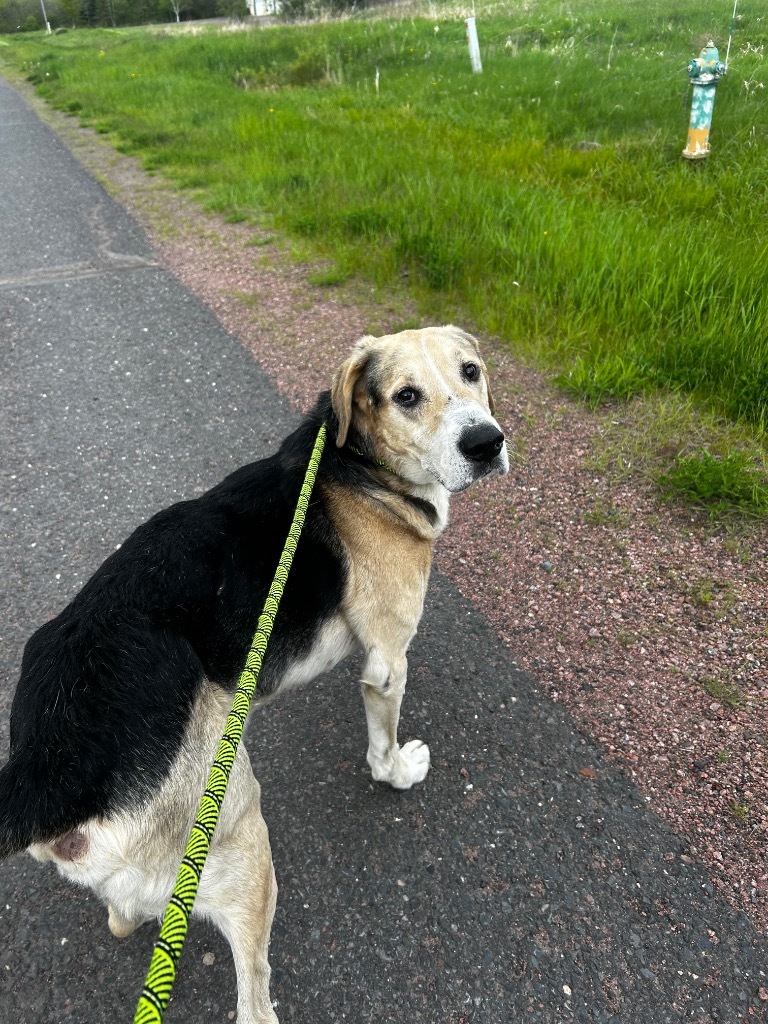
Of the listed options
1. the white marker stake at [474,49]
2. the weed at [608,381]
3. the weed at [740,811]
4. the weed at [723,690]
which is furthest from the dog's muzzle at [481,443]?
the white marker stake at [474,49]

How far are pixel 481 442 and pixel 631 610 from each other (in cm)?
148

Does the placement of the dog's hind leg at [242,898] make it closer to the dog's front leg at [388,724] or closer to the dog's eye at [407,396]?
the dog's front leg at [388,724]

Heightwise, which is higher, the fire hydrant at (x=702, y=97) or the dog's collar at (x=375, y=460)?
the fire hydrant at (x=702, y=97)

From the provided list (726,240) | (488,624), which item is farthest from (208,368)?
(726,240)

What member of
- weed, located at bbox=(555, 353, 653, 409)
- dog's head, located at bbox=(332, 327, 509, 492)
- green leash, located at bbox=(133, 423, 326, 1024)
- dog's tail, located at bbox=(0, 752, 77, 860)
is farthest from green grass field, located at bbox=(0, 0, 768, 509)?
dog's tail, located at bbox=(0, 752, 77, 860)

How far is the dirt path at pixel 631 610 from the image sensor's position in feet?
8.28

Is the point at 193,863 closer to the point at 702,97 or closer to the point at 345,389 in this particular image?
the point at 345,389

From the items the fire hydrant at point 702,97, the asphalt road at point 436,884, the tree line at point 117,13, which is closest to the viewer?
the asphalt road at point 436,884

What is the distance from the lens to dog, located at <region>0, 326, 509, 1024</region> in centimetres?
172

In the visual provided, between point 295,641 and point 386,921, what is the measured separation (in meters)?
1.00

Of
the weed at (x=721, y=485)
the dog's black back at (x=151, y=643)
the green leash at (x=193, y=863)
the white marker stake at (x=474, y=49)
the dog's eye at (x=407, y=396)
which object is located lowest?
the weed at (x=721, y=485)

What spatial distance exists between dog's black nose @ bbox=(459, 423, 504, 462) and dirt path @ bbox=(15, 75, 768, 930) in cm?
118

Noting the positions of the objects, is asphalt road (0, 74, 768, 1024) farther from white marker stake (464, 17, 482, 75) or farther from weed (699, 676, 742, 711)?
white marker stake (464, 17, 482, 75)

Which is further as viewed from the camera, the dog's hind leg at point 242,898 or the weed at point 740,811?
the weed at point 740,811
